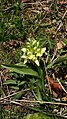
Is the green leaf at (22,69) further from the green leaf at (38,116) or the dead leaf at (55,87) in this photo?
the green leaf at (38,116)

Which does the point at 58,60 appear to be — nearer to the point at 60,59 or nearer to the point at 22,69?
the point at 60,59

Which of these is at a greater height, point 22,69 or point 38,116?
point 22,69

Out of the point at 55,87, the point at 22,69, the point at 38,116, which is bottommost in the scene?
the point at 38,116

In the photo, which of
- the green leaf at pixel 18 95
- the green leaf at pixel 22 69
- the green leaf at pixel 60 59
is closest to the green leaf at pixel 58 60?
the green leaf at pixel 60 59

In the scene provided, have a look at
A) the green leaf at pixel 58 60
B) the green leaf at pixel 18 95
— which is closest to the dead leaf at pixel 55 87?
the green leaf at pixel 58 60

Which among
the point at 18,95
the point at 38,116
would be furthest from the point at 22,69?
the point at 38,116

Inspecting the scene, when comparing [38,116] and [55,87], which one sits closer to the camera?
[38,116]

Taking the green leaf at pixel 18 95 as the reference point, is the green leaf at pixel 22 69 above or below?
above

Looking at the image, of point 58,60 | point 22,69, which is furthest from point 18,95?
point 58,60

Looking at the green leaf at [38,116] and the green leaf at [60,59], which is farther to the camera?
the green leaf at [60,59]

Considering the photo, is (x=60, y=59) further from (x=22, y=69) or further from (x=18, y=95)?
(x=18, y=95)

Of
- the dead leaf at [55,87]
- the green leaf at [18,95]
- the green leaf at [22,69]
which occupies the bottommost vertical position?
the green leaf at [18,95]

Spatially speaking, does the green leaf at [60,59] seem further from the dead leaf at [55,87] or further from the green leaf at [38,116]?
the green leaf at [38,116]
